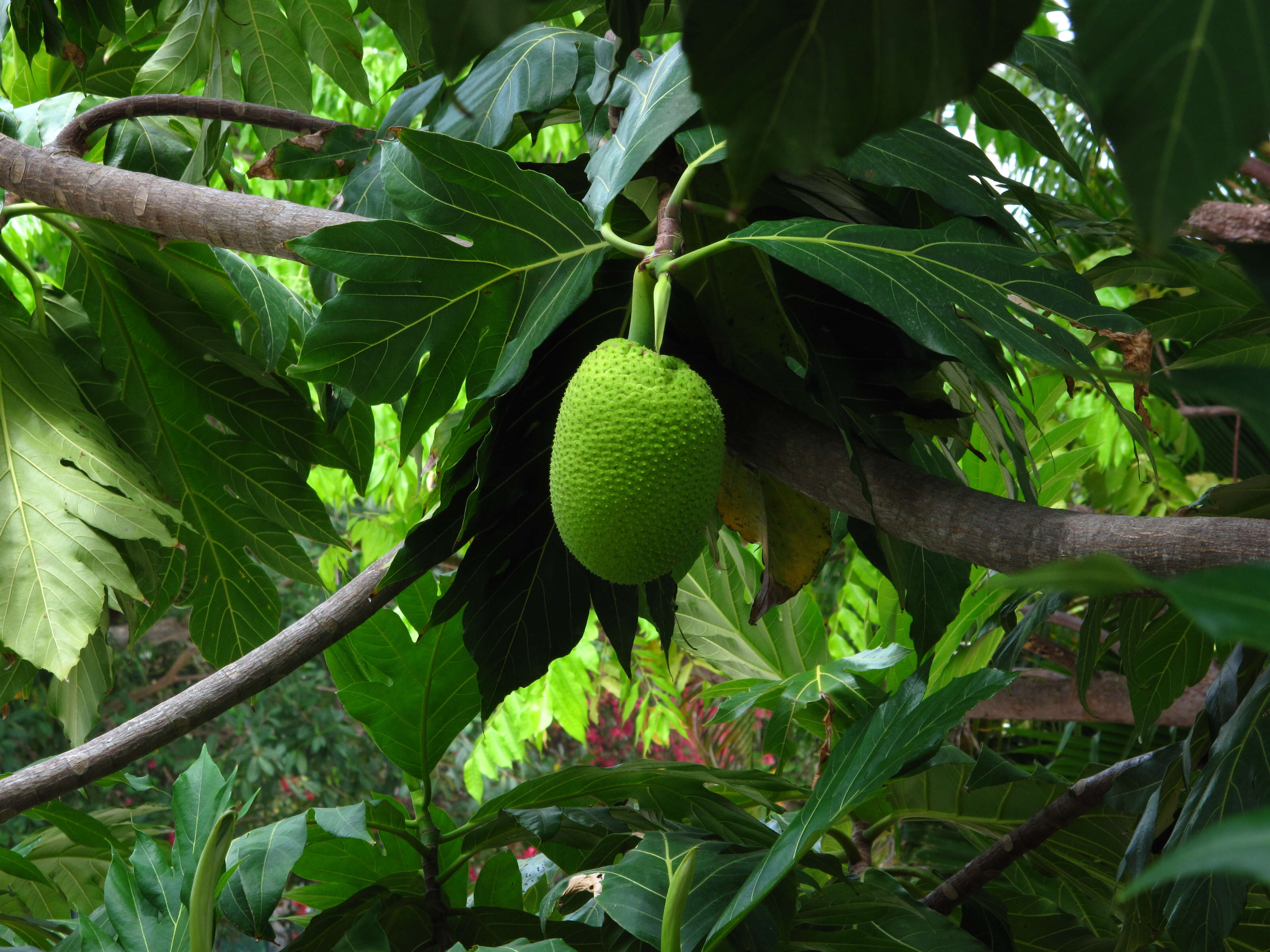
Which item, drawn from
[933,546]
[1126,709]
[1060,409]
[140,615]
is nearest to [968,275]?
[933,546]

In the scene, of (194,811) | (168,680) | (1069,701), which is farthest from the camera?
(168,680)

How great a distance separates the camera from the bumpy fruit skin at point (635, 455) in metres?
0.40

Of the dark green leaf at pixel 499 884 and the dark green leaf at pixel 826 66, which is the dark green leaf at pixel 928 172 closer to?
the dark green leaf at pixel 826 66

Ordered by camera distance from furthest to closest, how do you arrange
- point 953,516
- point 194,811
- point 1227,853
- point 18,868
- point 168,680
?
point 168,680
point 18,868
point 194,811
point 953,516
point 1227,853

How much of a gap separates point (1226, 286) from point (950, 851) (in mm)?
500

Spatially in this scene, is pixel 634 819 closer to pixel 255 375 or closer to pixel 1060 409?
pixel 255 375

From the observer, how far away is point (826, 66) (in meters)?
0.17

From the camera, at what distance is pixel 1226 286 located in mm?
556

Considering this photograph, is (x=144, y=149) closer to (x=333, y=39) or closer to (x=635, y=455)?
(x=333, y=39)

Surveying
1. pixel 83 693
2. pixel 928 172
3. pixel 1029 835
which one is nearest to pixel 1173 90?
pixel 928 172

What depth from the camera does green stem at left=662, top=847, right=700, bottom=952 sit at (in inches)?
16.2

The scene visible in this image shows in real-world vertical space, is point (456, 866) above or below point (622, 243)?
below

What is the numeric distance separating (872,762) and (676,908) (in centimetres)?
11

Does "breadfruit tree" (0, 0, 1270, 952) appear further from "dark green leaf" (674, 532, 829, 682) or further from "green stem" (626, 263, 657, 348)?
"dark green leaf" (674, 532, 829, 682)
